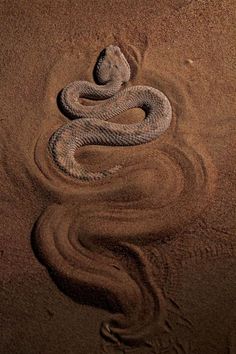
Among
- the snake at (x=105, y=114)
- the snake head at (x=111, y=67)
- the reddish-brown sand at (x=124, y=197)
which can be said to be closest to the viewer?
the reddish-brown sand at (x=124, y=197)

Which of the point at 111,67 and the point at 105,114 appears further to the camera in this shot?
the point at 111,67

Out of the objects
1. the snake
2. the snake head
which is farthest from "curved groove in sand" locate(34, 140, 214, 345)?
the snake head

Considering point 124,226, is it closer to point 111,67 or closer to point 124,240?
point 124,240

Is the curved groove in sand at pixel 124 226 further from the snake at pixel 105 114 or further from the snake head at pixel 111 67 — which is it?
the snake head at pixel 111 67

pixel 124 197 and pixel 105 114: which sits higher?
pixel 105 114

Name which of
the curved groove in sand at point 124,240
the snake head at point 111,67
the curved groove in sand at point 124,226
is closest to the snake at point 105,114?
the snake head at point 111,67

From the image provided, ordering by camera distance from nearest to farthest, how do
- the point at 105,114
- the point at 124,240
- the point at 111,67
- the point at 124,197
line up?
1. the point at 124,240
2. the point at 124,197
3. the point at 105,114
4. the point at 111,67

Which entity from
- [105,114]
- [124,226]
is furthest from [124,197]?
[105,114]

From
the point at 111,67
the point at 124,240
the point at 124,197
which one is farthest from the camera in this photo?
the point at 111,67
